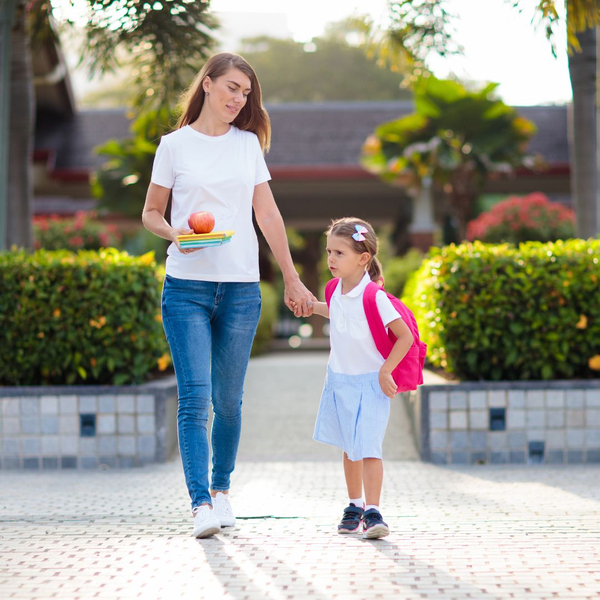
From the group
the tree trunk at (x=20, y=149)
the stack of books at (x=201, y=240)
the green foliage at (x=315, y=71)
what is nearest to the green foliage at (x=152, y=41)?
the tree trunk at (x=20, y=149)

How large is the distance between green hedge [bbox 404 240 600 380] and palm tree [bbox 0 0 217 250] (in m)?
3.32

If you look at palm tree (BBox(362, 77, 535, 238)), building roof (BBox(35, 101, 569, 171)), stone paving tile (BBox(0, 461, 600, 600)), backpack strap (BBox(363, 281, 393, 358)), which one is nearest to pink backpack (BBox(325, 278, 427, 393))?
backpack strap (BBox(363, 281, 393, 358))

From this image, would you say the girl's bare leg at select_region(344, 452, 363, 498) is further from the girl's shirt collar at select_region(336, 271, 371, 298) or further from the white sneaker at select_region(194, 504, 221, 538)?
the girl's shirt collar at select_region(336, 271, 371, 298)

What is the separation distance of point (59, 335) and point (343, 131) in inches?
580

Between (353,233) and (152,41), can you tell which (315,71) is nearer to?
(152,41)

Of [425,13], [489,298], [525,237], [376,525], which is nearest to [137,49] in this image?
[425,13]

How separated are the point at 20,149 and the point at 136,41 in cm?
272

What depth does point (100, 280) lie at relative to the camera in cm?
574

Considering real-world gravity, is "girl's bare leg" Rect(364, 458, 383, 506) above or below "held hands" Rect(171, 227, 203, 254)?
below

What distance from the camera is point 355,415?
373 cm

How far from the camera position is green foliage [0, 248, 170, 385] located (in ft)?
18.7

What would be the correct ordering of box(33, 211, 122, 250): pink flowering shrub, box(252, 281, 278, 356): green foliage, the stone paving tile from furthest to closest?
1. box(33, 211, 122, 250): pink flowering shrub
2. box(252, 281, 278, 356): green foliage
3. the stone paving tile

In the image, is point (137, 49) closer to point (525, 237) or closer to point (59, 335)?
point (59, 335)

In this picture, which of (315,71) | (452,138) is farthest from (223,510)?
(315,71)
